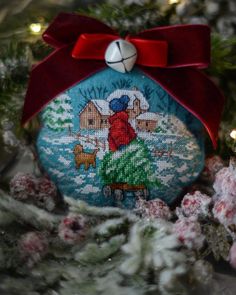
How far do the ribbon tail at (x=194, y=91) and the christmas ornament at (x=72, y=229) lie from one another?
0.79ft

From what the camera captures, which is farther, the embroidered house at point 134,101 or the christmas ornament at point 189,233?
the embroidered house at point 134,101

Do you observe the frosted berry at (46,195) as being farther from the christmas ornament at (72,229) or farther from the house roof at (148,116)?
the house roof at (148,116)

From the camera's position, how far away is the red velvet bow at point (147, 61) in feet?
2.72

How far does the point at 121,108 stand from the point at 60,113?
10 centimetres

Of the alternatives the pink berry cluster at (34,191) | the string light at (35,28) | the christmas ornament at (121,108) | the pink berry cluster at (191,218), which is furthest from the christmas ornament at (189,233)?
the string light at (35,28)

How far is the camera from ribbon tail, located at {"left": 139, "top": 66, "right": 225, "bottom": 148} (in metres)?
0.83

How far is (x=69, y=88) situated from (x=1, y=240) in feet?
0.84

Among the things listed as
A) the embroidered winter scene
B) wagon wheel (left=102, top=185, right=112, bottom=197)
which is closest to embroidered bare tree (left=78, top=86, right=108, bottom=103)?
the embroidered winter scene

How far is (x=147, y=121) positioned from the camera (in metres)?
0.84

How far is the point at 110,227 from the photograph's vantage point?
75 cm

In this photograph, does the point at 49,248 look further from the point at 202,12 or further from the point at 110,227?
the point at 202,12

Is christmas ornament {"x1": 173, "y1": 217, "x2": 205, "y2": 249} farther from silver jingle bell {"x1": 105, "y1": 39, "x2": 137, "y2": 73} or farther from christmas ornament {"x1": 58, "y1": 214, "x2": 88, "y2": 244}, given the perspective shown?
silver jingle bell {"x1": 105, "y1": 39, "x2": 137, "y2": 73}

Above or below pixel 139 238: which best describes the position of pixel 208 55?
above

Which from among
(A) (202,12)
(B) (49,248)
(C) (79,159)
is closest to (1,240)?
(B) (49,248)
